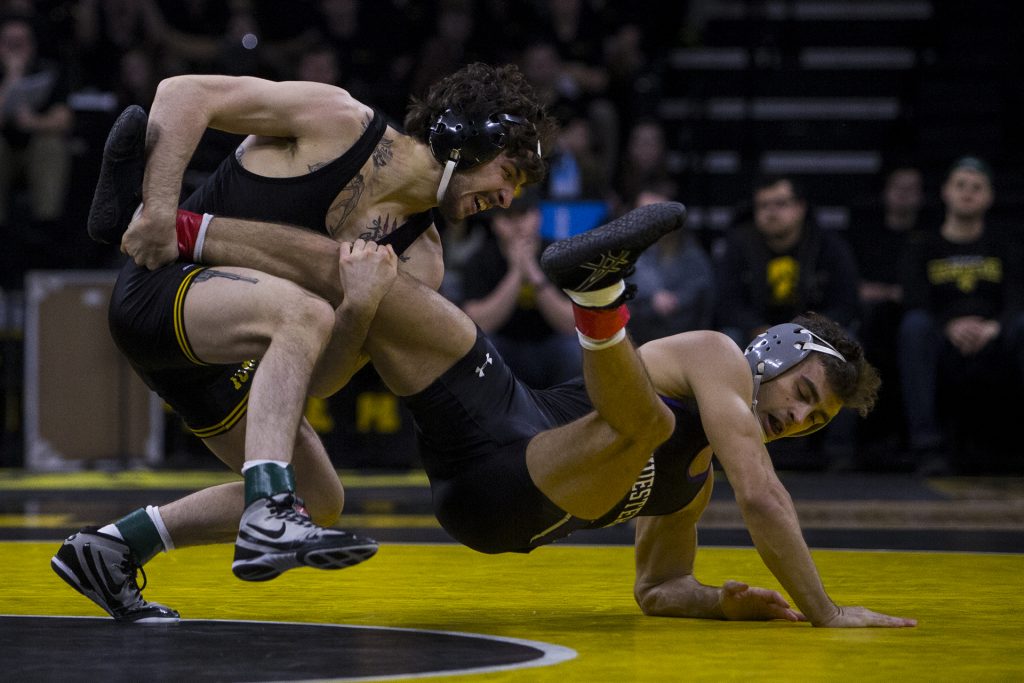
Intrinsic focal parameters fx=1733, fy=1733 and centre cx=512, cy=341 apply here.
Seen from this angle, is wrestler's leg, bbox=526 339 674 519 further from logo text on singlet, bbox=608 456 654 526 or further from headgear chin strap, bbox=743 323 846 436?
headgear chin strap, bbox=743 323 846 436

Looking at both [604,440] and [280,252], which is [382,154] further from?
[604,440]

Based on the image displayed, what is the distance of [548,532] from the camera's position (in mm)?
3920

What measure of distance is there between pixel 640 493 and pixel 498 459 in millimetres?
323

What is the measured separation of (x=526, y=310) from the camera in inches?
314

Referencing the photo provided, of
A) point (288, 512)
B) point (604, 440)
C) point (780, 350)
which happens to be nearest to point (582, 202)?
point (780, 350)

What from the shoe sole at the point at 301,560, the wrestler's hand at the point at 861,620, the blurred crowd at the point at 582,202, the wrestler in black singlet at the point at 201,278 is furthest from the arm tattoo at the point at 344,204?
the blurred crowd at the point at 582,202

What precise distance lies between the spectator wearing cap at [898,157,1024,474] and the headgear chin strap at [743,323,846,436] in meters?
4.31

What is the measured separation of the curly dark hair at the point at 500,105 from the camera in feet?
13.1

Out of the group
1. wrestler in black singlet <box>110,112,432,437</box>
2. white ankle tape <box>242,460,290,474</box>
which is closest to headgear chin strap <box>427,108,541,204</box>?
wrestler in black singlet <box>110,112,432,437</box>

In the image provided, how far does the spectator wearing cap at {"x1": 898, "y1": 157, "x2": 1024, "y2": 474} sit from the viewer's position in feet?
26.6

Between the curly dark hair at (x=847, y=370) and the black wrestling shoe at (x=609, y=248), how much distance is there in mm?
679

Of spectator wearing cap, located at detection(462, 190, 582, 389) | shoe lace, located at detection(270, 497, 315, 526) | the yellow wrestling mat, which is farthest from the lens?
spectator wearing cap, located at detection(462, 190, 582, 389)

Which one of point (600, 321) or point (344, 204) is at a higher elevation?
point (344, 204)

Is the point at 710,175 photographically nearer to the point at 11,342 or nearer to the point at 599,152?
the point at 599,152
